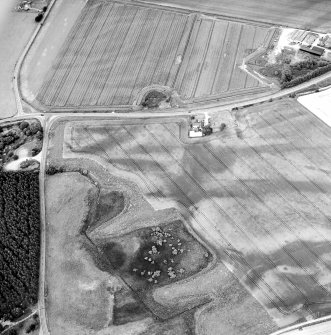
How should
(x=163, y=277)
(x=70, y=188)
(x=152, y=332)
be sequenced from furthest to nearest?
1. (x=70, y=188)
2. (x=163, y=277)
3. (x=152, y=332)

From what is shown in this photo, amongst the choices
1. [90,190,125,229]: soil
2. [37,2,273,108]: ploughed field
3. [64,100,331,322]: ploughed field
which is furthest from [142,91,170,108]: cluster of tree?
[90,190,125,229]: soil

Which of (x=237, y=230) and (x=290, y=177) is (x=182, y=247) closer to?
(x=237, y=230)

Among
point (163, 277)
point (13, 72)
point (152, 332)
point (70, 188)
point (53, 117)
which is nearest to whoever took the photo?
point (152, 332)

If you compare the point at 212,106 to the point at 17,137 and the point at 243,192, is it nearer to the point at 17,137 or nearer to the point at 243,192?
the point at 243,192

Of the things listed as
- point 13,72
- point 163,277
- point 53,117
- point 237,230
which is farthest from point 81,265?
point 13,72

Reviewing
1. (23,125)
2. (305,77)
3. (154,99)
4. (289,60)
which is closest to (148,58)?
(154,99)

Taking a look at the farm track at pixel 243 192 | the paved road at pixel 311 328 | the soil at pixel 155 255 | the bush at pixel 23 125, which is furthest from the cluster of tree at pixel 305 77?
the bush at pixel 23 125
